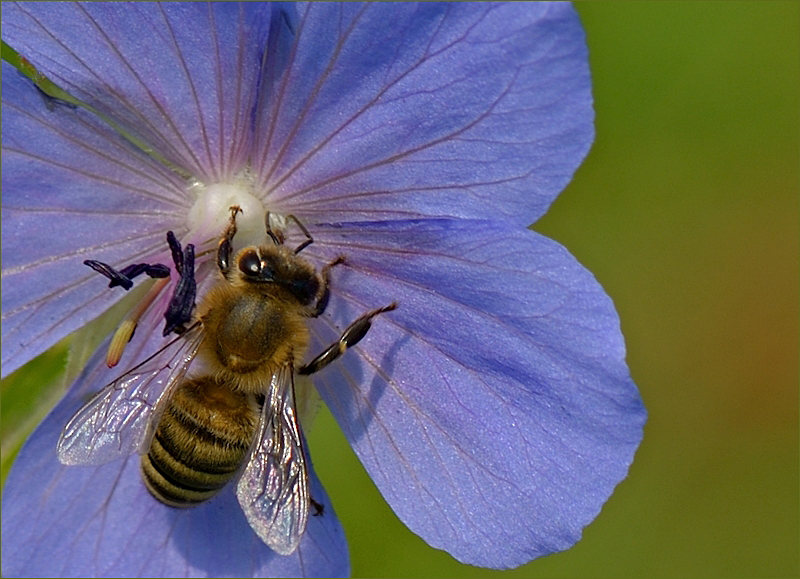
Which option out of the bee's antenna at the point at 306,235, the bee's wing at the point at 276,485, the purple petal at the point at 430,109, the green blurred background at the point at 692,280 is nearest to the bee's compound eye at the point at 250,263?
the bee's antenna at the point at 306,235

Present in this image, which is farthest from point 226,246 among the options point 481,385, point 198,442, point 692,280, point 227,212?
point 692,280

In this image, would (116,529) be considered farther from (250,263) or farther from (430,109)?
(430,109)

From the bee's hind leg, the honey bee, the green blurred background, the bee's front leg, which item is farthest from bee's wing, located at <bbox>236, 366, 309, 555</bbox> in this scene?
the green blurred background

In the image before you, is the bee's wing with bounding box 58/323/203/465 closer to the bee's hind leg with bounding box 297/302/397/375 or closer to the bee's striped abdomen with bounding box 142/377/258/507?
the bee's striped abdomen with bounding box 142/377/258/507

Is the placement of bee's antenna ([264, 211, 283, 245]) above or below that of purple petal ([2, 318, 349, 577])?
above

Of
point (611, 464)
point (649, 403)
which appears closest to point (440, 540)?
point (611, 464)

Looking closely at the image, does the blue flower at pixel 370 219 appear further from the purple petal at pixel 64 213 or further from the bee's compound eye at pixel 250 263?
the bee's compound eye at pixel 250 263
